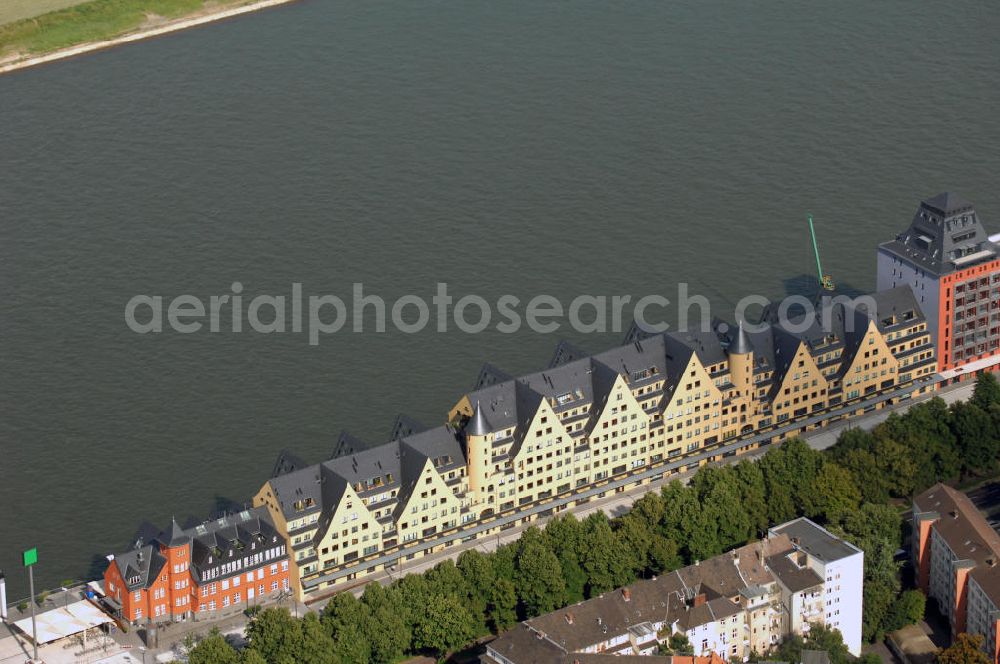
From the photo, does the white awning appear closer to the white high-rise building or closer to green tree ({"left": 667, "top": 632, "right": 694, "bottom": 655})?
green tree ({"left": 667, "top": 632, "right": 694, "bottom": 655})

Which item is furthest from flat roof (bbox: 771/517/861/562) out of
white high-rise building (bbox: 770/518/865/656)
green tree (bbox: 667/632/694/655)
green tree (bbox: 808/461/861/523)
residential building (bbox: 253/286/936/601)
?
residential building (bbox: 253/286/936/601)

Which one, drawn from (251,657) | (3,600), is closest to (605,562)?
(251,657)

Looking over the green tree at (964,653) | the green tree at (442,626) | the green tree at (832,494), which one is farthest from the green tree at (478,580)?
the green tree at (964,653)

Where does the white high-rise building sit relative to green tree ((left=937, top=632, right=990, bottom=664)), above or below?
above

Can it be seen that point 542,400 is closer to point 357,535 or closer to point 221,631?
point 357,535

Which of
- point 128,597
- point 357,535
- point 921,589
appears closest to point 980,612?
point 921,589

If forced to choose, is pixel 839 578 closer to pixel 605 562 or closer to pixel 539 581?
pixel 605 562

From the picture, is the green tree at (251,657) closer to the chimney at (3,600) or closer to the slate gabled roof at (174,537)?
the slate gabled roof at (174,537)
